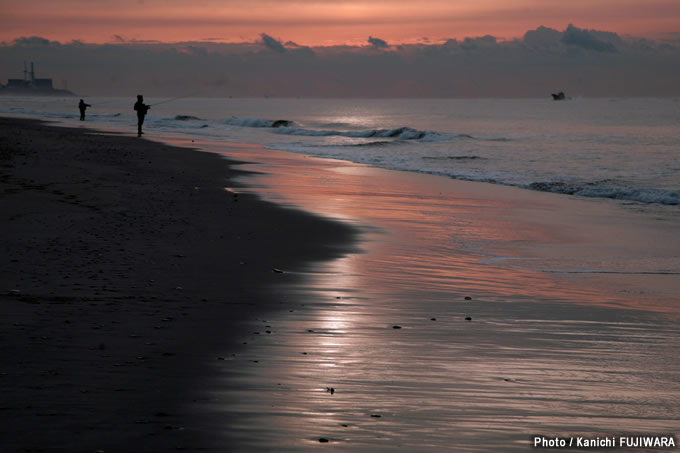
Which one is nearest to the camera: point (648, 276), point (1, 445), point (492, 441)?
point (1, 445)

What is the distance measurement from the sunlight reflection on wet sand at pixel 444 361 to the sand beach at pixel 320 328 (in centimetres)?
2

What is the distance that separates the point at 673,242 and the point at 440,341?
829cm

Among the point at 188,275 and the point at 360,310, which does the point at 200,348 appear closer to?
the point at 360,310

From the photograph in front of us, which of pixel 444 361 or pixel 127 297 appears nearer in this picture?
pixel 444 361

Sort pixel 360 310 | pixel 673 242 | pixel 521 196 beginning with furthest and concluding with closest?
pixel 521 196 → pixel 673 242 → pixel 360 310

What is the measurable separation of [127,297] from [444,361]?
3.25 m

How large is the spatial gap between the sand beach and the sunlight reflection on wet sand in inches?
0.8

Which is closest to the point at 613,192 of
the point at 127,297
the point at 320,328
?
the point at 320,328

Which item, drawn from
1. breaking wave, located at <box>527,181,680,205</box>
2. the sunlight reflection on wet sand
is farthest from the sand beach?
breaking wave, located at <box>527,181,680,205</box>

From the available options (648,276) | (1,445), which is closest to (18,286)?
(1,445)

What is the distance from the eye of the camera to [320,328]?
21.7ft

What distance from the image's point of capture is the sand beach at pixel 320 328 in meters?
4.40

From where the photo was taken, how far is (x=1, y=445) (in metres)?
3.89

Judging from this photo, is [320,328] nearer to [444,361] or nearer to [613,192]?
[444,361]
